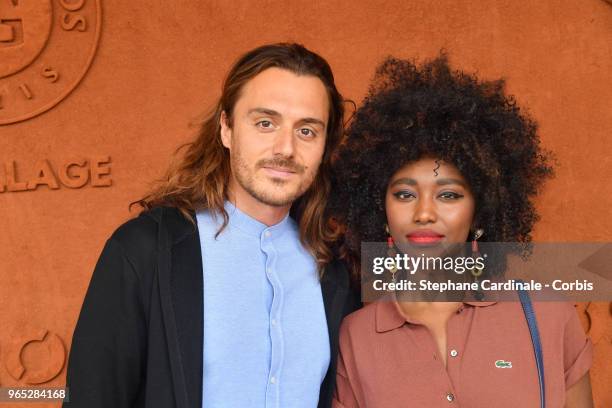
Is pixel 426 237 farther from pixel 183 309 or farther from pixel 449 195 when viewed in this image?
pixel 183 309

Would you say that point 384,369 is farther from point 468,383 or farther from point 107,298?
point 107,298

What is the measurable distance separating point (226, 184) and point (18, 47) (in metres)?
1.41

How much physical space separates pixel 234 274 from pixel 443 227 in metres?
0.77

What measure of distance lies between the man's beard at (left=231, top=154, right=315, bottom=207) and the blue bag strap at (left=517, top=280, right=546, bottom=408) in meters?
0.88

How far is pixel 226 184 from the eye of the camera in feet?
8.69

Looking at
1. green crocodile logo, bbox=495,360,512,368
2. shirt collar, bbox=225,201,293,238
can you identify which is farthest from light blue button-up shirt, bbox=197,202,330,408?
green crocodile logo, bbox=495,360,512,368

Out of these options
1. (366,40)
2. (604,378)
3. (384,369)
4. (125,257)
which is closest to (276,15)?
(366,40)

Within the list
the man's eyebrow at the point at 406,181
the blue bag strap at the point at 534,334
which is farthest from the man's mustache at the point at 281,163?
the blue bag strap at the point at 534,334

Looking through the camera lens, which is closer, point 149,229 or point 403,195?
point 149,229

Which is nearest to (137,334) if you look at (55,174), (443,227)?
(443,227)

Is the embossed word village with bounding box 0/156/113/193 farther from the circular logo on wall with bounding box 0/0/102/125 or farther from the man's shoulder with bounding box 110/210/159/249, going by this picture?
the man's shoulder with bounding box 110/210/159/249

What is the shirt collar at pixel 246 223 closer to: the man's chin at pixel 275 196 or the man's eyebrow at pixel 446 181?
the man's chin at pixel 275 196

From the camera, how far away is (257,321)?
2346 millimetres

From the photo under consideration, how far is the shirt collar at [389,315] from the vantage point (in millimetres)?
2360
